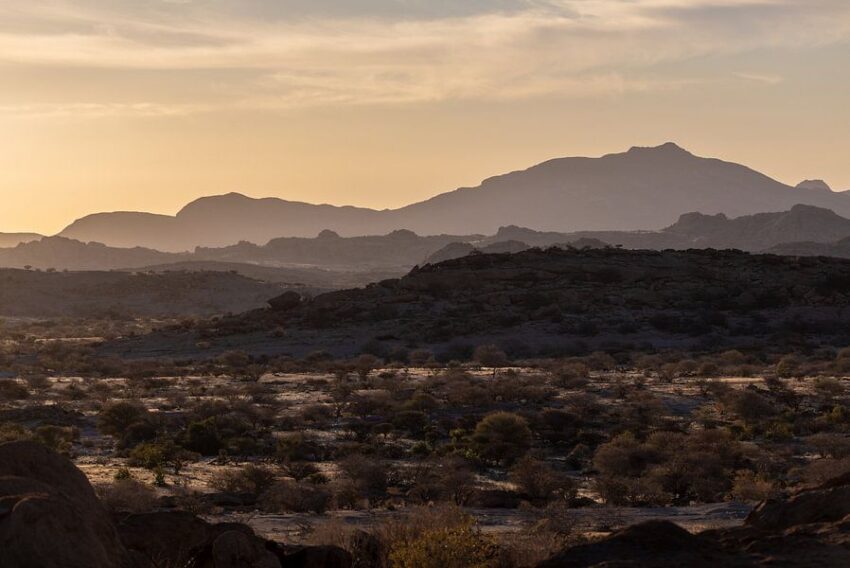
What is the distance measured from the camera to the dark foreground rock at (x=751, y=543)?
8000 mm

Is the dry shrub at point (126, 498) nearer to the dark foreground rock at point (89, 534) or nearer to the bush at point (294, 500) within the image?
the bush at point (294, 500)

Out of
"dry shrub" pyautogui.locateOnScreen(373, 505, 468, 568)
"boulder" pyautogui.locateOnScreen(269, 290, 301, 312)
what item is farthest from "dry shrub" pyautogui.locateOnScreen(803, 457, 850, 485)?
"boulder" pyautogui.locateOnScreen(269, 290, 301, 312)

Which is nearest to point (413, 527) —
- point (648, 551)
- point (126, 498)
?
point (648, 551)

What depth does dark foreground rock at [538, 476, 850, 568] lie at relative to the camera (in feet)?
26.2

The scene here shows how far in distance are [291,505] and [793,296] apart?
48663 mm

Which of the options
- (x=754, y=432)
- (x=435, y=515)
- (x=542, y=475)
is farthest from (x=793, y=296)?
(x=435, y=515)

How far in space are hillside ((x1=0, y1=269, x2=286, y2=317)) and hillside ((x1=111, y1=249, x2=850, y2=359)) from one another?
41314 millimetres

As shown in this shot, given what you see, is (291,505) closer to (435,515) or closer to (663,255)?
(435,515)

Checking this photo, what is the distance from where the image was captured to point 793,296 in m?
58.7

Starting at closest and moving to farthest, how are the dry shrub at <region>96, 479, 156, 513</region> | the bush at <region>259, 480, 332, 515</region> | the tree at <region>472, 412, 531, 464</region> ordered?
the dry shrub at <region>96, 479, 156, 513</region> → the bush at <region>259, 480, 332, 515</region> → the tree at <region>472, 412, 531, 464</region>

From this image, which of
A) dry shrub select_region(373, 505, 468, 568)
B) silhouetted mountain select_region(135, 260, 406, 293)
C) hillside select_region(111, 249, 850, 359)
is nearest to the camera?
dry shrub select_region(373, 505, 468, 568)

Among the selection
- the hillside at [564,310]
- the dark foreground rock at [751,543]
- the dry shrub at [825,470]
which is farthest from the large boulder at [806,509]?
the hillside at [564,310]

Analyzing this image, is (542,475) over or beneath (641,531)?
beneath

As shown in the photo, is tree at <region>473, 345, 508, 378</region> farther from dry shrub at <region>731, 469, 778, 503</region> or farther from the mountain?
the mountain
